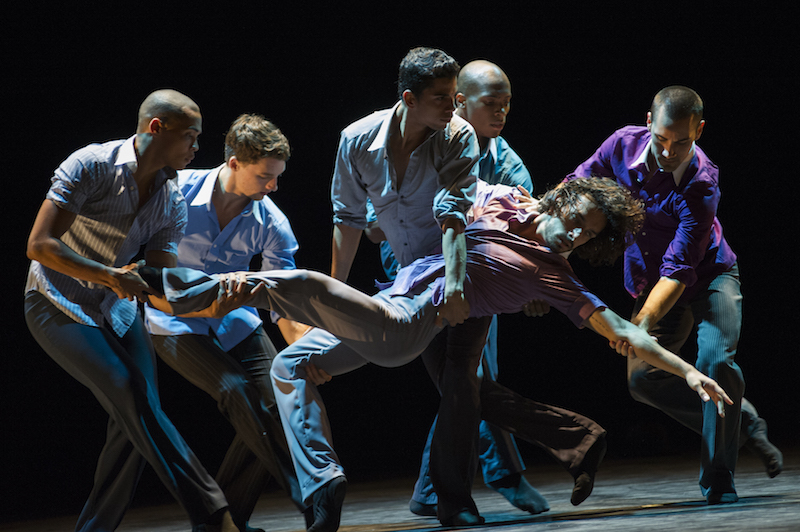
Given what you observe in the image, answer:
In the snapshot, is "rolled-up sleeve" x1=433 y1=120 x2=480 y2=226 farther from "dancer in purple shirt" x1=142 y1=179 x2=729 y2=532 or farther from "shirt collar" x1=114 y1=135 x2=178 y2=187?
"shirt collar" x1=114 y1=135 x2=178 y2=187

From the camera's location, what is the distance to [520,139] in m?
4.79

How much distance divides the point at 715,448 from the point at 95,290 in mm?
2045

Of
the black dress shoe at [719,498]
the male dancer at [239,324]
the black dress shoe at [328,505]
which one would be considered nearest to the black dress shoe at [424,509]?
the male dancer at [239,324]

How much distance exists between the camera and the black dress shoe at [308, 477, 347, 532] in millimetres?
2293

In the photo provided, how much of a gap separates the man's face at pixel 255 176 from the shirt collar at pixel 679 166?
48.6 inches

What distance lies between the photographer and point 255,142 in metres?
2.79

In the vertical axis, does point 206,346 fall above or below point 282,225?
below

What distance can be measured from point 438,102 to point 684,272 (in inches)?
40.4

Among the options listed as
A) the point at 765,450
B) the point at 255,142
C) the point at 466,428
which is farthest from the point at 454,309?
the point at 765,450

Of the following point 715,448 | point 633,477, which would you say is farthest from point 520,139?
point 715,448

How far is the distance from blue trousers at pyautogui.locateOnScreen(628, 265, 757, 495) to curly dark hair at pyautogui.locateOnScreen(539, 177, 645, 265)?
1.80 feet

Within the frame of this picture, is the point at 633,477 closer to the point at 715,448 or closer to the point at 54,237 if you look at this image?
the point at 715,448

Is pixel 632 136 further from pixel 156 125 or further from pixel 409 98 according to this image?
pixel 156 125

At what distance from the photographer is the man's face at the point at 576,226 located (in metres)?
2.54
